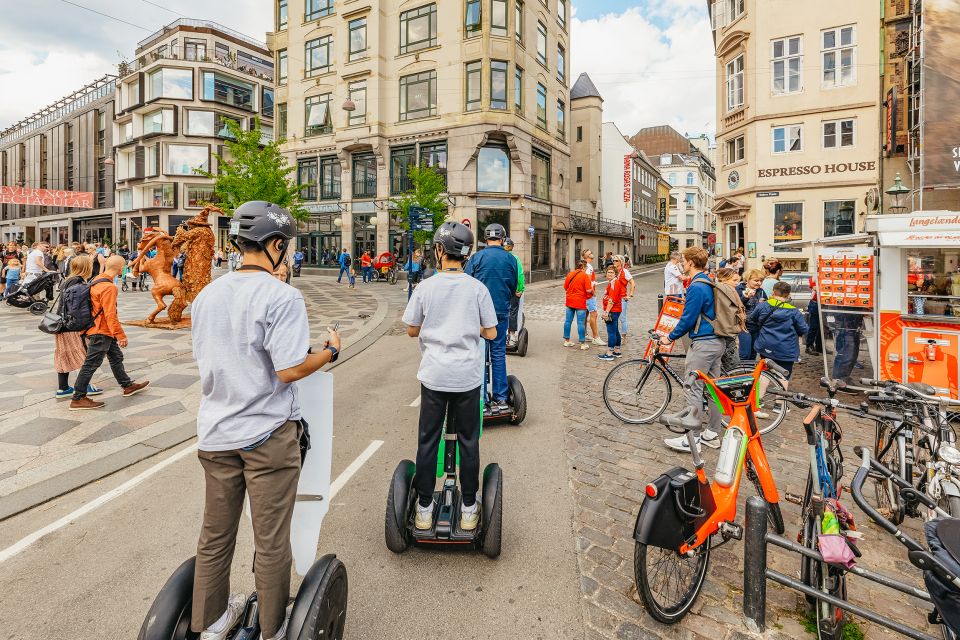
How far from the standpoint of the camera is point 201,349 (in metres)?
1.94

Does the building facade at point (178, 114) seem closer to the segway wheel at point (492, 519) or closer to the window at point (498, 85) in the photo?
the window at point (498, 85)

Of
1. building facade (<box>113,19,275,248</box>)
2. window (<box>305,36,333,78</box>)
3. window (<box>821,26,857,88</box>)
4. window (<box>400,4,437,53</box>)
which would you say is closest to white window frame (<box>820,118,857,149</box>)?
window (<box>821,26,857,88</box>)

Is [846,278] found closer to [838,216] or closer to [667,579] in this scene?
[667,579]

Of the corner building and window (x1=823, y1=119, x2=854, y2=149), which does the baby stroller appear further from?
window (x1=823, y1=119, x2=854, y2=149)

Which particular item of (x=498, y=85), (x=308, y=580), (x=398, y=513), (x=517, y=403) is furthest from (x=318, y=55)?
(x=308, y=580)

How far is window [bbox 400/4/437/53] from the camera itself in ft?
94.7

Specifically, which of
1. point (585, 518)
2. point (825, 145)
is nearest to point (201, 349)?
point (585, 518)

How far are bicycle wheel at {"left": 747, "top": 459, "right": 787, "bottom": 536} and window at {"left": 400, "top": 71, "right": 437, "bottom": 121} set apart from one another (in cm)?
2930

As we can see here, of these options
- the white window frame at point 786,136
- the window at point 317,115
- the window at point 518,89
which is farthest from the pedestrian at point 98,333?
the window at point 317,115

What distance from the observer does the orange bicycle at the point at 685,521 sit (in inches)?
99.2

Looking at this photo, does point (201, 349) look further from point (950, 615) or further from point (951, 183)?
point (951, 183)

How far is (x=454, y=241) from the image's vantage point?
3.16 meters

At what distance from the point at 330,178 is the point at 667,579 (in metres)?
33.8

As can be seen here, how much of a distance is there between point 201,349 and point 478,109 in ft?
93.6
